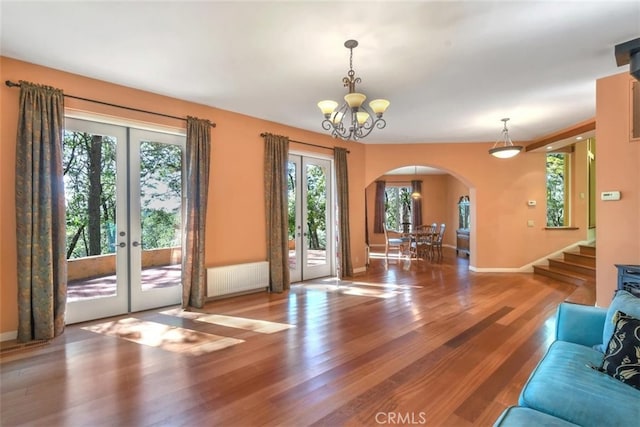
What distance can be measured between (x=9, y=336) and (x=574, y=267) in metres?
8.97

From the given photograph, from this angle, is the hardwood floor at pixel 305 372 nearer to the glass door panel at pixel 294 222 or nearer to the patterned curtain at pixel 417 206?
the glass door panel at pixel 294 222

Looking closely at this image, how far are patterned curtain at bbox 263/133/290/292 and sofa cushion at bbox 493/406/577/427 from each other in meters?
4.21

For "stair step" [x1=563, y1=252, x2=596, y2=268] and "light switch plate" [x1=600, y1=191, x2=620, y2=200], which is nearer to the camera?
"light switch plate" [x1=600, y1=191, x2=620, y2=200]

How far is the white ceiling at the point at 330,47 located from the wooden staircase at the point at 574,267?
3216mm


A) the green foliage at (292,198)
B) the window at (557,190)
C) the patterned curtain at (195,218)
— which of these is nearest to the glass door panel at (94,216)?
the patterned curtain at (195,218)

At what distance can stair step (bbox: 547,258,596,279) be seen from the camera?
5.75 meters

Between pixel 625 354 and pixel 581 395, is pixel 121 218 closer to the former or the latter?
pixel 581 395

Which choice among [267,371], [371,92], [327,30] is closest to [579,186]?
[371,92]

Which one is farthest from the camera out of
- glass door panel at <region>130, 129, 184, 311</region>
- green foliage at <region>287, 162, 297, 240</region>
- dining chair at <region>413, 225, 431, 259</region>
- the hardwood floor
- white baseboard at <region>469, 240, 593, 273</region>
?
dining chair at <region>413, 225, 431, 259</region>

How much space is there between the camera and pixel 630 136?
3.33 meters

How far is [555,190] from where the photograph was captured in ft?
24.3

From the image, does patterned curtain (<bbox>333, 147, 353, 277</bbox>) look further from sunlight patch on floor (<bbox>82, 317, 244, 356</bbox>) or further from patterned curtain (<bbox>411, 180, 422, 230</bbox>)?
patterned curtain (<bbox>411, 180, 422, 230</bbox>)

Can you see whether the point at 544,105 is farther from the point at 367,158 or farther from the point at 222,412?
the point at 222,412

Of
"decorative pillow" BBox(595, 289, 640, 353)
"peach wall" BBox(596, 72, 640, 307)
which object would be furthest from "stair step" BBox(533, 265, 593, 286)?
"decorative pillow" BBox(595, 289, 640, 353)
